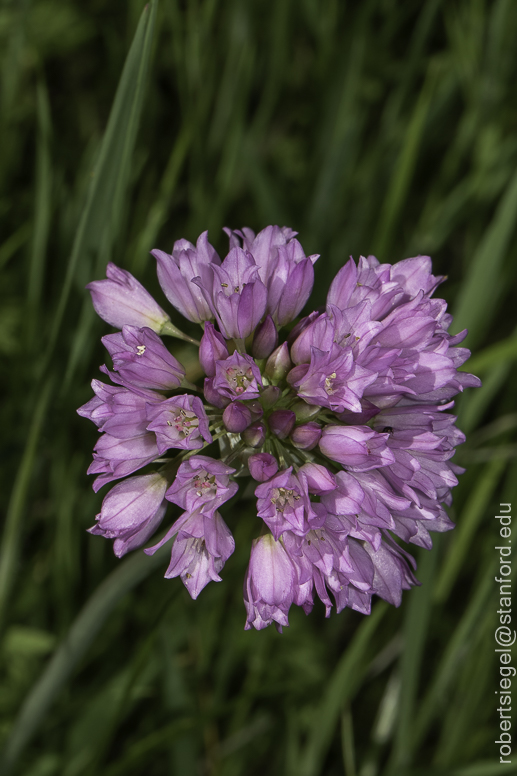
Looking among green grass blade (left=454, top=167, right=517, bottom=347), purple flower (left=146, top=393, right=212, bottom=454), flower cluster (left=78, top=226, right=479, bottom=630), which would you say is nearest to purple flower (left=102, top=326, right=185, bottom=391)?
flower cluster (left=78, top=226, right=479, bottom=630)

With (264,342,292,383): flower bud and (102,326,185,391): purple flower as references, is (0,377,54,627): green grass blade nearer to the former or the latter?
(102,326,185,391): purple flower

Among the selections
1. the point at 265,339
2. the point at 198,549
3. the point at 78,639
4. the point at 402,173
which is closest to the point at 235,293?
the point at 265,339

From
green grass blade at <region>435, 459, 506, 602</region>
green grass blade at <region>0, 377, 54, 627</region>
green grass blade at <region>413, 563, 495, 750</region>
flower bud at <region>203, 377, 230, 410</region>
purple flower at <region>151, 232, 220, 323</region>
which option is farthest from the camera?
green grass blade at <region>435, 459, 506, 602</region>

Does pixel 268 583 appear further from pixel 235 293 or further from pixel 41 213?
pixel 41 213

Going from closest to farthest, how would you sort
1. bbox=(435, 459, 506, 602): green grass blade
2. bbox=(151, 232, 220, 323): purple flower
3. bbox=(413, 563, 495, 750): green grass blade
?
bbox=(151, 232, 220, 323): purple flower
bbox=(413, 563, 495, 750): green grass blade
bbox=(435, 459, 506, 602): green grass blade

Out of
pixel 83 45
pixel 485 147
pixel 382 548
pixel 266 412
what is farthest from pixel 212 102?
pixel 382 548

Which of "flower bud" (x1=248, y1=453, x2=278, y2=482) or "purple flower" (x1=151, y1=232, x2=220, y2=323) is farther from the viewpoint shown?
"purple flower" (x1=151, y1=232, x2=220, y2=323)

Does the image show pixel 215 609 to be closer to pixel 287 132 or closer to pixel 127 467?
pixel 127 467
